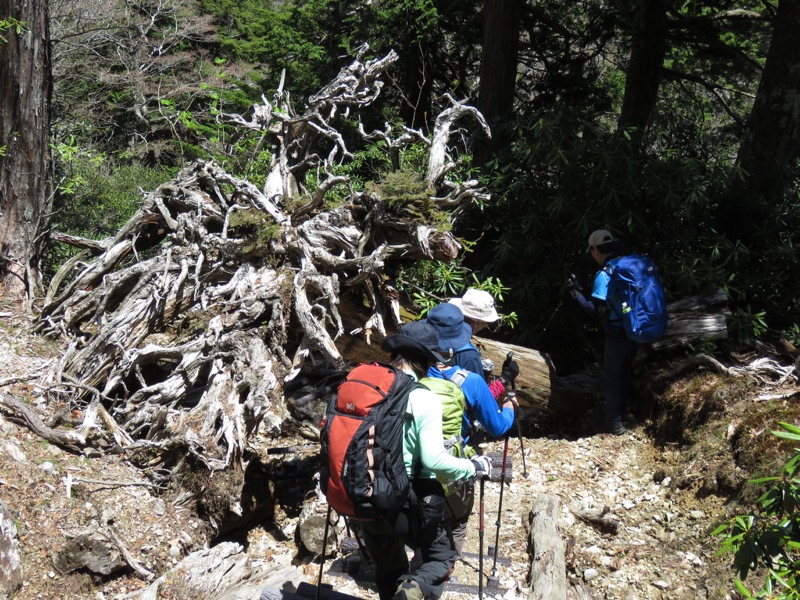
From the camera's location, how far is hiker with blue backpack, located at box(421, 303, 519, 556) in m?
3.81

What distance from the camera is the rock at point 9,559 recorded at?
14.2 ft

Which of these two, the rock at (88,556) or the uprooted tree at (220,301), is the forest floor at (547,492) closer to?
the rock at (88,556)

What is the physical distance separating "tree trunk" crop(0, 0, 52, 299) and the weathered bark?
566 centimetres

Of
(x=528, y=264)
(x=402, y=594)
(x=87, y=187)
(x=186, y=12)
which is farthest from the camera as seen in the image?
(x=186, y=12)

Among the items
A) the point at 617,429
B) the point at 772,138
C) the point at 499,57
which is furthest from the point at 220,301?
the point at 772,138

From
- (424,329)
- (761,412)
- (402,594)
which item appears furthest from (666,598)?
(424,329)

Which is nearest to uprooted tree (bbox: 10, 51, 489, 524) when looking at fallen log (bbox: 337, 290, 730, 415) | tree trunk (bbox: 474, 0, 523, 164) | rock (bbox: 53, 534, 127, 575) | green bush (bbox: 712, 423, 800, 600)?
fallen log (bbox: 337, 290, 730, 415)

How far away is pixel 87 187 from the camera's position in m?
10.4

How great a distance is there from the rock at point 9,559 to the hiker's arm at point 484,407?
9.79 feet

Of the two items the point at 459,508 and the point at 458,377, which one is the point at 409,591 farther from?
the point at 458,377

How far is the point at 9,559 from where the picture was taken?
442 cm

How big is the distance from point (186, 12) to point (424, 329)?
20922 millimetres

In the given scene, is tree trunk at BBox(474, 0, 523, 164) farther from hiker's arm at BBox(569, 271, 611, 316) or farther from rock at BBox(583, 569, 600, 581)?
rock at BBox(583, 569, 600, 581)

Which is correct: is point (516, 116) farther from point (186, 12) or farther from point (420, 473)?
point (186, 12)
